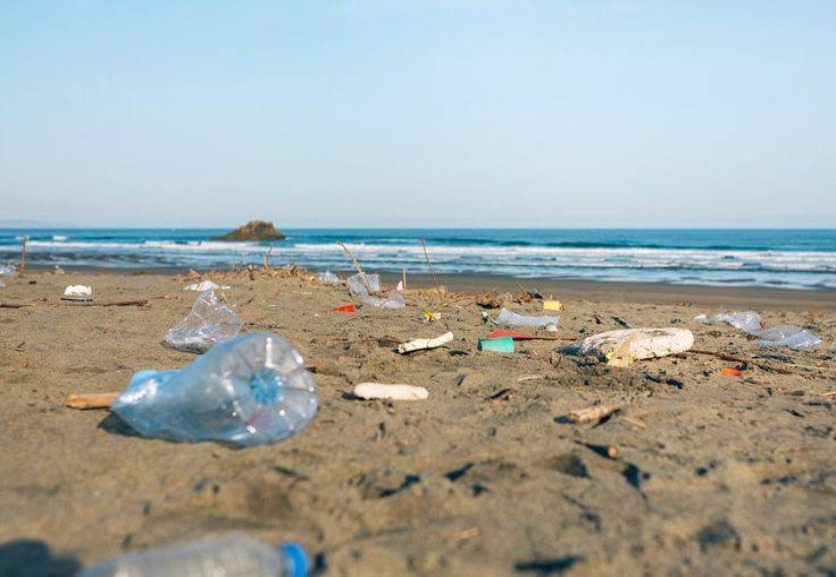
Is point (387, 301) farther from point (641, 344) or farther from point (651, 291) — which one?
point (651, 291)

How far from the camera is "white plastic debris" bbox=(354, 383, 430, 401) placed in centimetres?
332

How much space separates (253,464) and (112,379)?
157cm

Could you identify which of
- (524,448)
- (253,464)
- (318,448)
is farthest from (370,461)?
(524,448)

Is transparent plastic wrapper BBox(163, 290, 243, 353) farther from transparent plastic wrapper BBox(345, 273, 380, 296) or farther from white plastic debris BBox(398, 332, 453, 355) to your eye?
transparent plastic wrapper BBox(345, 273, 380, 296)

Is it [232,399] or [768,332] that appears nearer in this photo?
[232,399]

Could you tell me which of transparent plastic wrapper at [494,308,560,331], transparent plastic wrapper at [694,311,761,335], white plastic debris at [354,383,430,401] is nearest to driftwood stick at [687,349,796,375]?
transparent plastic wrapper at [494,308,560,331]

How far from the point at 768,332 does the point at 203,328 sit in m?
4.67

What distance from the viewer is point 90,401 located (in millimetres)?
3111

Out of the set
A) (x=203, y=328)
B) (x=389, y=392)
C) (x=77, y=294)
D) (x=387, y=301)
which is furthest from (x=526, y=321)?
(x=77, y=294)

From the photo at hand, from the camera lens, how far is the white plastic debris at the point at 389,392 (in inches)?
131

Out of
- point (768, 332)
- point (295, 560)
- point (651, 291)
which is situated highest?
point (295, 560)

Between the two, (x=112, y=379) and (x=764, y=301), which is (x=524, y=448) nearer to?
(x=112, y=379)

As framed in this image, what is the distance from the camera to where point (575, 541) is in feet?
6.48

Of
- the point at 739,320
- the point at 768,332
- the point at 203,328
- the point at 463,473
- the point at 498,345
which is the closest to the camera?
the point at 463,473
